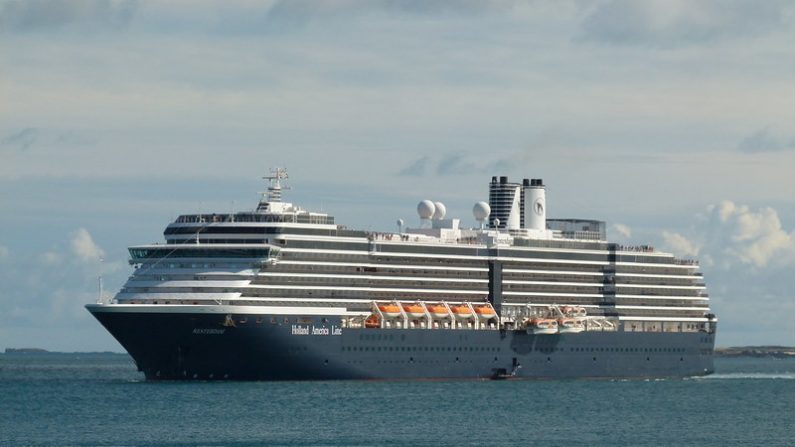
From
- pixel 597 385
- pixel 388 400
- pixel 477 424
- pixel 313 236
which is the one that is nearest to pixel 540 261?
pixel 597 385

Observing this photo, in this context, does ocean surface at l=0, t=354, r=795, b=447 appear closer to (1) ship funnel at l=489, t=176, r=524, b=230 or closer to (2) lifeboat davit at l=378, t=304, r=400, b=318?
(2) lifeboat davit at l=378, t=304, r=400, b=318

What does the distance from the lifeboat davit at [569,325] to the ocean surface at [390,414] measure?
6.60m

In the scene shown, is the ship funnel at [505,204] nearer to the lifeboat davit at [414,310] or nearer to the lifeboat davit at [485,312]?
the lifeboat davit at [485,312]

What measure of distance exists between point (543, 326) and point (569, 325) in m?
3.51

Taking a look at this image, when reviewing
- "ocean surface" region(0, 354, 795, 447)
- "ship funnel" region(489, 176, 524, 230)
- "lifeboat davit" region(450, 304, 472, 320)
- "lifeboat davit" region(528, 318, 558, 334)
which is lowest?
"ocean surface" region(0, 354, 795, 447)

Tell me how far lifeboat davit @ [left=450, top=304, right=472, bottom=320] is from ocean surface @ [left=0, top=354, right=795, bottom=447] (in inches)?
200

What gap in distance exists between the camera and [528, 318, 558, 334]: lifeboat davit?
445 feet

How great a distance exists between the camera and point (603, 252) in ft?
481

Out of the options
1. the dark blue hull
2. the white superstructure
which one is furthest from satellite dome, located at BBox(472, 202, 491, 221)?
the dark blue hull

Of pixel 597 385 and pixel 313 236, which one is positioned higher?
pixel 313 236

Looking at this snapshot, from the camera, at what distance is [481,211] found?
142 metres

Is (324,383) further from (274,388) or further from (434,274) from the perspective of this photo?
(434,274)

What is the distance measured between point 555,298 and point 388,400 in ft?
116

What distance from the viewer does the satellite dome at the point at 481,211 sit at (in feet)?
465
